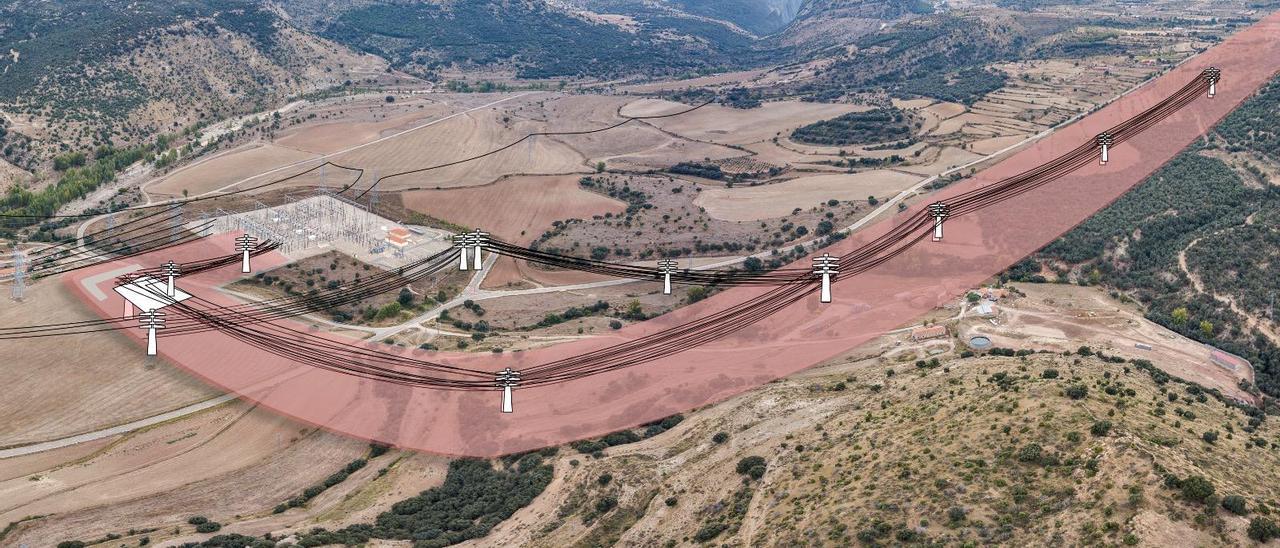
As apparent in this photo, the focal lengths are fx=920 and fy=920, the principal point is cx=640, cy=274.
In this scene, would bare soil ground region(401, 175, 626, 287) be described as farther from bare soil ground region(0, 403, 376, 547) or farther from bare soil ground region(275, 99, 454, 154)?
bare soil ground region(0, 403, 376, 547)

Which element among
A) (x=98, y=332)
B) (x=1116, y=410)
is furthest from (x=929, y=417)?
(x=98, y=332)

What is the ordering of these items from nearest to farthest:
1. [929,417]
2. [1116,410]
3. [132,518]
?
[1116,410]
[929,417]
[132,518]

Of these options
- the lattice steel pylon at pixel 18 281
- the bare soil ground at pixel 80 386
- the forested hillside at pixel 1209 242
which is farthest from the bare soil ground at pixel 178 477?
the forested hillside at pixel 1209 242

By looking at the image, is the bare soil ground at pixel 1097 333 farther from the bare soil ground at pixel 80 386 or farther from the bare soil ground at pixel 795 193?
the bare soil ground at pixel 80 386

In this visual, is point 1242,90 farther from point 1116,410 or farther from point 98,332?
point 98,332

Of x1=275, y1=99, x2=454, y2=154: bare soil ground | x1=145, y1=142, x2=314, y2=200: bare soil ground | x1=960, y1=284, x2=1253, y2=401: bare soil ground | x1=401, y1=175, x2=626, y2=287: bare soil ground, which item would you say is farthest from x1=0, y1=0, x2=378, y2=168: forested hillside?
x1=960, y1=284, x2=1253, y2=401: bare soil ground
